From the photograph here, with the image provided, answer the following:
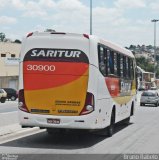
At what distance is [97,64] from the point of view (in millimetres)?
15000

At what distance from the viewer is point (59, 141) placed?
1580 centimetres

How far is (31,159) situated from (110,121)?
5985mm

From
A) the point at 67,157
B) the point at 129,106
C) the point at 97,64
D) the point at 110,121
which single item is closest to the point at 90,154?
the point at 67,157

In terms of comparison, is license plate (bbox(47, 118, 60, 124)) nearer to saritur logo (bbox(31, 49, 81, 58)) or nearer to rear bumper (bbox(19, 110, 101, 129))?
rear bumper (bbox(19, 110, 101, 129))

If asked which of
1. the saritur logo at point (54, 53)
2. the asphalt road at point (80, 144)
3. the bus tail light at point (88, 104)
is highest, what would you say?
the saritur logo at point (54, 53)

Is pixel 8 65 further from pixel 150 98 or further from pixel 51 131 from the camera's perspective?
pixel 51 131

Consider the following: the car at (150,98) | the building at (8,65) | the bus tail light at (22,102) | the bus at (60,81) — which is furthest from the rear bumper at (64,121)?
the building at (8,65)

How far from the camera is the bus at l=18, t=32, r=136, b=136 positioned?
574 inches

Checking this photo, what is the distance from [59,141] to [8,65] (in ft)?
196

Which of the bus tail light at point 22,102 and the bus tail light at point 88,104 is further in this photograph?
the bus tail light at point 22,102

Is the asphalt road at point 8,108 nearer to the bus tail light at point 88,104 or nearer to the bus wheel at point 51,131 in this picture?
the bus wheel at point 51,131

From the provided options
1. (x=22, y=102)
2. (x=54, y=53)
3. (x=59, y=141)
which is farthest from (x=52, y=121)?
(x=54, y=53)

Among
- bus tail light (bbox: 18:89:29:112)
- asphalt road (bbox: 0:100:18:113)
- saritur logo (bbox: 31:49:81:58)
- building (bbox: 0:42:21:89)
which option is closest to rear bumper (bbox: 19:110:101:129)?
bus tail light (bbox: 18:89:29:112)

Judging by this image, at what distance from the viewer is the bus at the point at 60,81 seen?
47.9 ft
